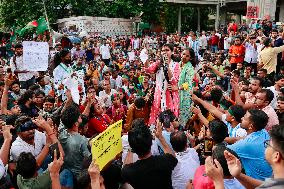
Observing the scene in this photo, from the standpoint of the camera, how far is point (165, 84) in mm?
6008

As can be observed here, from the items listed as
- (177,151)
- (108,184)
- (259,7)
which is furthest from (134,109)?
(259,7)

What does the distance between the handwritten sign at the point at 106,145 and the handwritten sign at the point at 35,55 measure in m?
3.81

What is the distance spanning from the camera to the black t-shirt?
3.32 meters

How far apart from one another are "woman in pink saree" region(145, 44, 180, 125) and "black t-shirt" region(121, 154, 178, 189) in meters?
2.60

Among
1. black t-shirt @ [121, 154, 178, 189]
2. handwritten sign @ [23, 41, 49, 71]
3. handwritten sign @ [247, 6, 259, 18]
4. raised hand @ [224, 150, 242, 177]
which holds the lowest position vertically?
black t-shirt @ [121, 154, 178, 189]

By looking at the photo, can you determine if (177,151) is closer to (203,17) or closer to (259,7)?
(259,7)

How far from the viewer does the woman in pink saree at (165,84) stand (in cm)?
593

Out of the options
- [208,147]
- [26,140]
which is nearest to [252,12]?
[208,147]

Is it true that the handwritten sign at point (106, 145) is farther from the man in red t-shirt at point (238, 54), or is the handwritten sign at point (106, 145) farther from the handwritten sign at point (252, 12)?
the handwritten sign at point (252, 12)

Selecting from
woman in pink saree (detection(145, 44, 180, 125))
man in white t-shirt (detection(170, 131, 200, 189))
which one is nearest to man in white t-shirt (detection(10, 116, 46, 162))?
man in white t-shirt (detection(170, 131, 200, 189))

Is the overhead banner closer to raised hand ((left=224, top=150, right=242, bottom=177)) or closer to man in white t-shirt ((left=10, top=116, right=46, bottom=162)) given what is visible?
man in white t-shirt ((left=10, top=116, right=46, bottom=162))

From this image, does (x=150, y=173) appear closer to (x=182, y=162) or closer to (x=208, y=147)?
(x=182, y=162)

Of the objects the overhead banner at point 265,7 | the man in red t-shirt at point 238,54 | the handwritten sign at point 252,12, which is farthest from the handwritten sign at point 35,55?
the overhead banner at point 265,7

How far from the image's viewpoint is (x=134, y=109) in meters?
6.25
